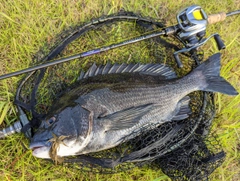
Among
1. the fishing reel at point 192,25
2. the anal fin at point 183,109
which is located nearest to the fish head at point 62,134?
the anal fin at point 183,109

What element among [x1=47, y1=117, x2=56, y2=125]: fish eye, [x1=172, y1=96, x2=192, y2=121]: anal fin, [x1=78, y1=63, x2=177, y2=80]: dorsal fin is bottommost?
[x1=172, y1=96, x2=192, y2=121]: anal fin

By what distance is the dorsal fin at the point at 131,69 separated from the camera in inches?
107

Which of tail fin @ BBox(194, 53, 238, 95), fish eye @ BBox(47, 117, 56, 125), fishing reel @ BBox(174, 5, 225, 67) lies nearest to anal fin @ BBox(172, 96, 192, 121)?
tail fin @ BBox(194, 53, 238, 95)

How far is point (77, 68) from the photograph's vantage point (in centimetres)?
291

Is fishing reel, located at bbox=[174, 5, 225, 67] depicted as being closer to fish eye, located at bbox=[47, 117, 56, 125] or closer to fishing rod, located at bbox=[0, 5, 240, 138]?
fishing rod, located at bbox=[0, 5, 240, 138]

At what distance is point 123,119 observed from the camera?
2492 mm

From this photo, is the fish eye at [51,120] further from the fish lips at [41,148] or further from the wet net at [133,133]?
the wet net at [133,133]

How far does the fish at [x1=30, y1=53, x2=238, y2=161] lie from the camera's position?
91.7 inches

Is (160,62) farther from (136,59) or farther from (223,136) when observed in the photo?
(223,136)

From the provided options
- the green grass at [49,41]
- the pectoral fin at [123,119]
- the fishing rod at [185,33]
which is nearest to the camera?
the pectoral fin at [123,119]

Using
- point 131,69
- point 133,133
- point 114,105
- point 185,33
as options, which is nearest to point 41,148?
point 114,105

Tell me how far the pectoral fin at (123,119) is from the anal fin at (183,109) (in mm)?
387

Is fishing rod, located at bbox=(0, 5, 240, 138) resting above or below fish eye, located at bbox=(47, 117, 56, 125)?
above

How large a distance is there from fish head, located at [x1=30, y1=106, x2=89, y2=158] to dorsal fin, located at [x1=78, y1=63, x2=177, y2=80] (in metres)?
0.44
